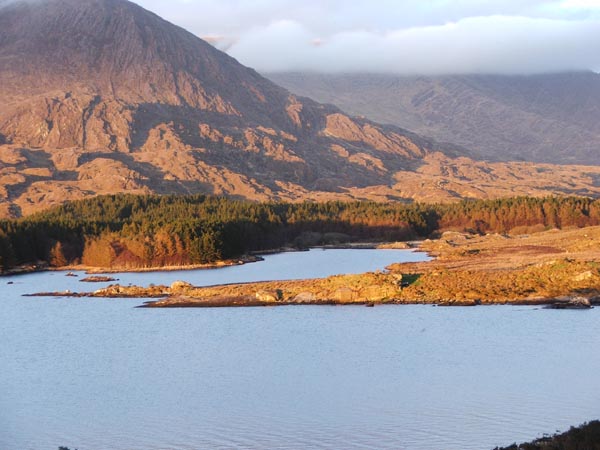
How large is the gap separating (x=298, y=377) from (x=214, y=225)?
2704 inches

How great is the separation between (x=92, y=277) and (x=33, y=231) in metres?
Result: 24.5

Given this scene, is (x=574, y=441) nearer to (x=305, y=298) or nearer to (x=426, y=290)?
(x=426, y=290)

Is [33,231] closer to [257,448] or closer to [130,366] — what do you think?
[130,366]

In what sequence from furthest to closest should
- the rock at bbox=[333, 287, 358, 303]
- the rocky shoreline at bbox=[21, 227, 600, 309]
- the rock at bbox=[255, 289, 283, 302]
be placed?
the rock at bbox=[255, 289, 283, 302] < the rock at bbox=[333, 287, 358, 303] < the rocky shoreline at bbox=[21, 227, 600, 309]

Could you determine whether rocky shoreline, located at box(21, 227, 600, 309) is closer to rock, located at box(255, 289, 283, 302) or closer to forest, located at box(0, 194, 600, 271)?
rock, located at box(255, 289, 283, 302)

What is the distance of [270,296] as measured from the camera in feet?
199

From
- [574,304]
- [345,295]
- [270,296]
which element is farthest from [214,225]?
[574,304]

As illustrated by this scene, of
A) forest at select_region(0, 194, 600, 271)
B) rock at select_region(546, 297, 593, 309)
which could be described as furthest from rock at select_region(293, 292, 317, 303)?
forest at select_region(0, 194, 600, 271)

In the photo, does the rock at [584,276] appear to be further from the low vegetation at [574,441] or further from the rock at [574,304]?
the low vegetation at [574,441]

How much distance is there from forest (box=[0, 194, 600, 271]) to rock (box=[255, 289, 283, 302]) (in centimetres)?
3809

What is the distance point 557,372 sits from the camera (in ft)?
114

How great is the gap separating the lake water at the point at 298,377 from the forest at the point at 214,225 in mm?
40181

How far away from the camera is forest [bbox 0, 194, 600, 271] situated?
101 metres

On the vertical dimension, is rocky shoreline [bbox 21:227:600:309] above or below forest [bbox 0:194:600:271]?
below
